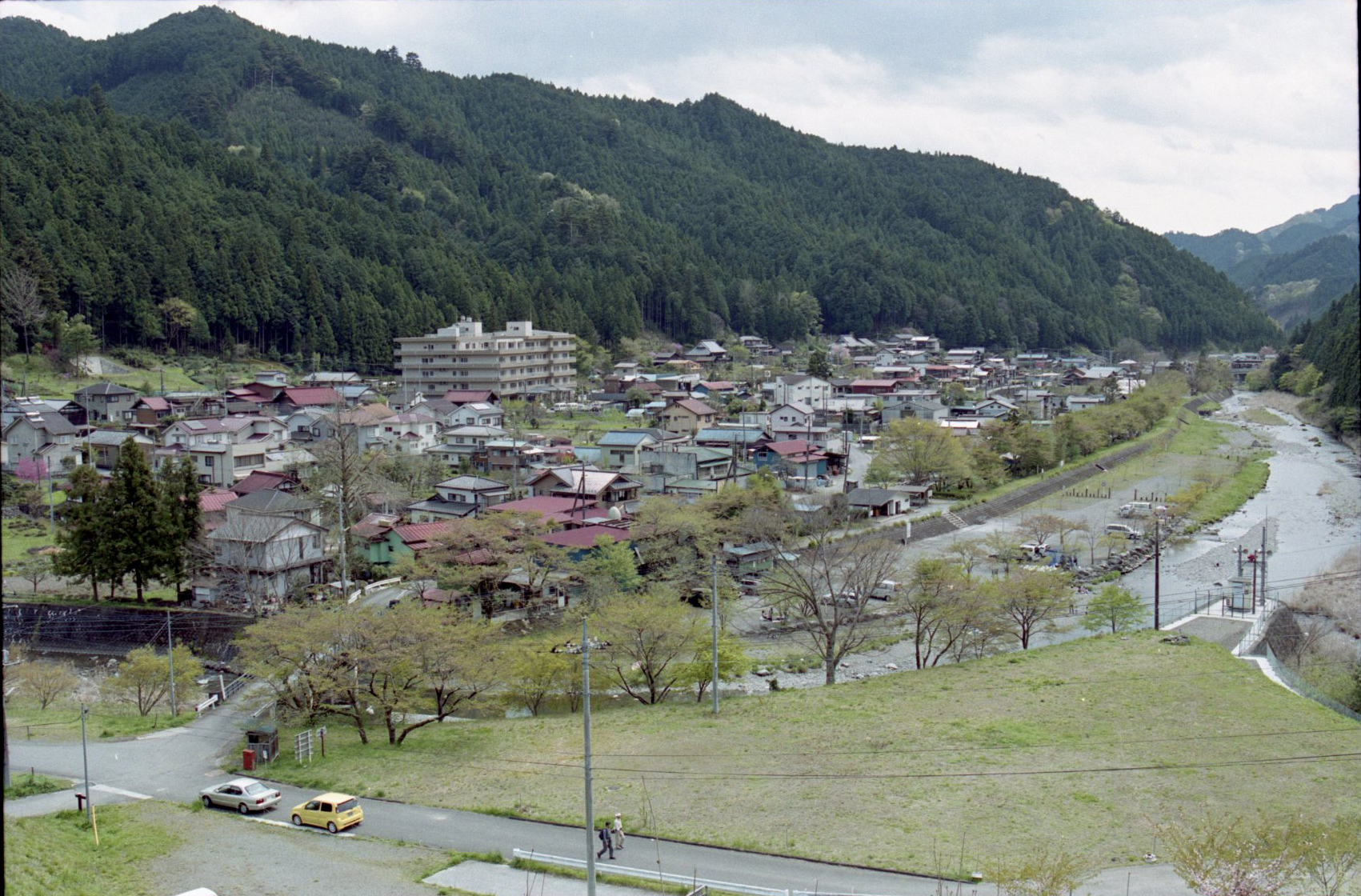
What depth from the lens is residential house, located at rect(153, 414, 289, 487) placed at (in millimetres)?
21672

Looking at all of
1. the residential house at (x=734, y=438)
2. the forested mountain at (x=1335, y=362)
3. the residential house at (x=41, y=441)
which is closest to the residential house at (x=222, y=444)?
the residential house at (x=41, y=441)

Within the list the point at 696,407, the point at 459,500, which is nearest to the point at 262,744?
the point at 459,500

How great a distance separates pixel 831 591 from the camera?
13.1 m

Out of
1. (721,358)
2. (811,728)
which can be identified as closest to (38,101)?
(721,358)

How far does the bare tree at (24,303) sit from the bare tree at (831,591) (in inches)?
736

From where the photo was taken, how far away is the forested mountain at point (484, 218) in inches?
1351

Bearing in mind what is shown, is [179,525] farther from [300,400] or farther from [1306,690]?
[1306,690]

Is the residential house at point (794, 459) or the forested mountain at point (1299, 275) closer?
the residential house at point (794, 459)

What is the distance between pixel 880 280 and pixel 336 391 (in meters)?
40.2

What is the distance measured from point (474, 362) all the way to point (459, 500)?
16.5 metres

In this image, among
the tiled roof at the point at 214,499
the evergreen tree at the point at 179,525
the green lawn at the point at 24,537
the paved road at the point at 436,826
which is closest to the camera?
the paved road at the point at 436,826

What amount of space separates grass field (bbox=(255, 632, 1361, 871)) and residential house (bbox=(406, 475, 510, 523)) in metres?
8.06

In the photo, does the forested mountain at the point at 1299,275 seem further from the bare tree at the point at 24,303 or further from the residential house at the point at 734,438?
the bare tree at the point at 24,303

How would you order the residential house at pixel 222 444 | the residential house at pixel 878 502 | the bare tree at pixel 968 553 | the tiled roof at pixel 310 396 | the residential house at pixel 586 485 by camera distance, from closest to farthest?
1. the bare tree at pixel 968 553
2. the residential house at pixel 586 485
3. the residential house at pixel 878 502
4. the residential house at pixel 222 444
5. the tiled roof at pixel 310 396
